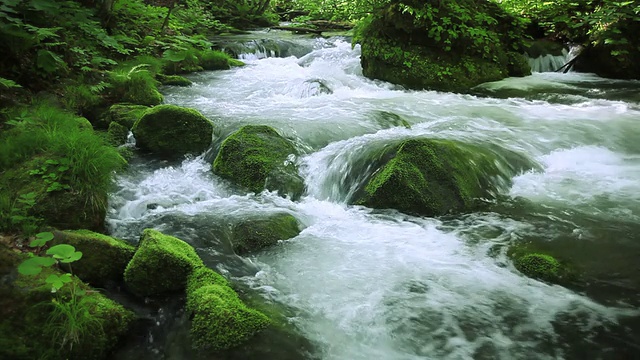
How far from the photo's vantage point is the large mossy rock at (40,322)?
240 cm

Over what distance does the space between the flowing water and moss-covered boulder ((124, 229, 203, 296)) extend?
1.55ft

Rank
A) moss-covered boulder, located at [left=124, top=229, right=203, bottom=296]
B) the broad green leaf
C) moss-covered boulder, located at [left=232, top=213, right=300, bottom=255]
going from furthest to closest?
moss-covered boulder, located at [left=232, top=213, right=300, bottom=255], moss-covered boulder, located at [left=124, top=229, right=203, bottom=296], the broad green leaf

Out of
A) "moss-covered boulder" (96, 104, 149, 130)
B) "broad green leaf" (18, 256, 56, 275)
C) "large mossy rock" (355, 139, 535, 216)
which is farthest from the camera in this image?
"moss-covered boulder" (96, 104, 149, 130)

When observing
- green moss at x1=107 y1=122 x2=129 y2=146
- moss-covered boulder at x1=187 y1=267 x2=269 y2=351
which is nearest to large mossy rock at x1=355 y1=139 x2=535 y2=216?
moss-covered boulder at x1=187 y1=267 x2=269 y2=351

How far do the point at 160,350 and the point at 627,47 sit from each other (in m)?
12.0

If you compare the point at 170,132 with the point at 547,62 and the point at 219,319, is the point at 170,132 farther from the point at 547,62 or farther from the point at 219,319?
the point at 547,62

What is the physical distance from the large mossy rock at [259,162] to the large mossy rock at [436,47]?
5550 millimetres

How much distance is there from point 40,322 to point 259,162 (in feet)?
10.9

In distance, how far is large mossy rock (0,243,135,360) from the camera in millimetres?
2402

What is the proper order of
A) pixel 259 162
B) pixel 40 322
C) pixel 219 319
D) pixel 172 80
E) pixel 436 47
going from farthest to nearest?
1. pixel 436 47
2. pixel 172 80
3. pixel 259 162
4. pixel 219 319
5. pixel 40 322

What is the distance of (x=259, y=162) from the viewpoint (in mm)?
5480

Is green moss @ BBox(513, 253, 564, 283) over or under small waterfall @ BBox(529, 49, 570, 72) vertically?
under

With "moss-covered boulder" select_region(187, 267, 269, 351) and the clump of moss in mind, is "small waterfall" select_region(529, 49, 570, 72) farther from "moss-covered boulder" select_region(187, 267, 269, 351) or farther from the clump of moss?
"moss-covered boulder" select_region(187, 267, 269, 351)

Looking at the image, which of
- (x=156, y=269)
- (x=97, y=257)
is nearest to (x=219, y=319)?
(x=156, y=269)
